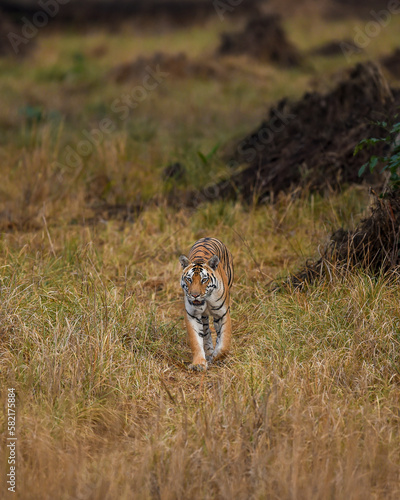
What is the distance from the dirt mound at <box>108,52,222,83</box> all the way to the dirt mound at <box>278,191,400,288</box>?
9954 millimetres

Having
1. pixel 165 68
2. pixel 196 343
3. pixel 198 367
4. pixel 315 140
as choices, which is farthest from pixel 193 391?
pixel 165 68

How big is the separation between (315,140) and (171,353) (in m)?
3.79

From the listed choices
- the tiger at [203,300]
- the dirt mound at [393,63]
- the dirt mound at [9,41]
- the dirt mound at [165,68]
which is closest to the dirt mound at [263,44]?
the dirt mound at [165,68]

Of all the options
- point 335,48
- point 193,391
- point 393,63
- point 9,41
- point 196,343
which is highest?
point 393,63

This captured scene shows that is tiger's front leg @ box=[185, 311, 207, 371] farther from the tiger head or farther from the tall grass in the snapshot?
the tiger head

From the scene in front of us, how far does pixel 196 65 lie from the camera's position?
1429 centimetres

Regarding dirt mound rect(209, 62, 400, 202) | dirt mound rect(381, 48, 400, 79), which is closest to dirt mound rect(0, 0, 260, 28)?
dirt mound rect(381, 48, 400, 79)

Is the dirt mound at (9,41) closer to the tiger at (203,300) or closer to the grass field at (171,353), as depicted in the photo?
the grass field at (171,353)

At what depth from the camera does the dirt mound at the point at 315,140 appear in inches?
263

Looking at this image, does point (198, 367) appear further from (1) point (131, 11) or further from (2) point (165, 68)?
(1) point (131, 11)

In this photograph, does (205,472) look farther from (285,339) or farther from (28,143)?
(28,143)

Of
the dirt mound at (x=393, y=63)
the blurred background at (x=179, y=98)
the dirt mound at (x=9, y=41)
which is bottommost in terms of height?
the dirt mound at (x=9, y=41)

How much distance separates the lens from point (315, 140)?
7.15 metres

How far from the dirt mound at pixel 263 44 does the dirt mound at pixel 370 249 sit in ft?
39.6
